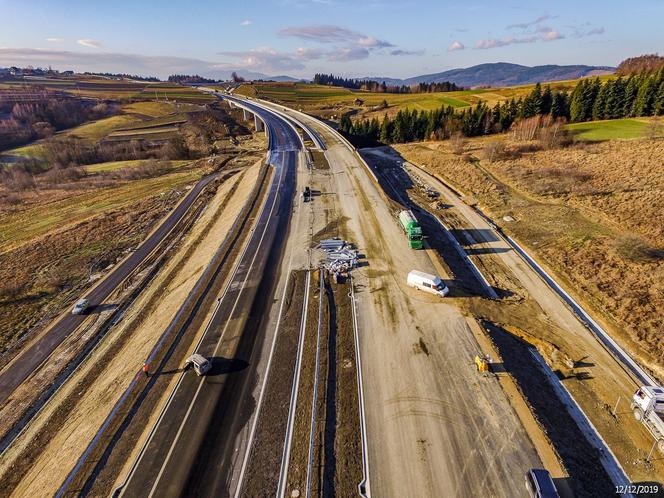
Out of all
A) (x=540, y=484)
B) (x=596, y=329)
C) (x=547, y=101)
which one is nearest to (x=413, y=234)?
(x=596, y=329)

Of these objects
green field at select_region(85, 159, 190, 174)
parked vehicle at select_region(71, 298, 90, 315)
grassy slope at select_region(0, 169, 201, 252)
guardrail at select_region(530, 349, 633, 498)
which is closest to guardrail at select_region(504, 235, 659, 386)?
guardrail at select_region(530, 349, 633, 498)

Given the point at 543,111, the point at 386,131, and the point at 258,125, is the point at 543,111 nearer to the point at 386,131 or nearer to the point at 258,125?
the point at 386,131

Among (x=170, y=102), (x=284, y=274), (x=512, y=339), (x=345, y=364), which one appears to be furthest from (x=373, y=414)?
(x=170, y=102)

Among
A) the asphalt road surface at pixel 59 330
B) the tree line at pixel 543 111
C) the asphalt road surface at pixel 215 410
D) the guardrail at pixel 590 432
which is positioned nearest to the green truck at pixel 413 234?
the asphalt road surface at pixel 215 410

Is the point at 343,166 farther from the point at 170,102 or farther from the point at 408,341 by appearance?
the point at 170,102

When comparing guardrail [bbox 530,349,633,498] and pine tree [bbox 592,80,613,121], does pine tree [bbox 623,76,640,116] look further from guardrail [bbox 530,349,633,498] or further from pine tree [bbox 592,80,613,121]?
guardrail [bbox 530,349,633,498]

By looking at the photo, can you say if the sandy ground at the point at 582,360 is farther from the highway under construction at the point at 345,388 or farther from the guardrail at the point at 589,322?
the guardrail at the point at 589,322
